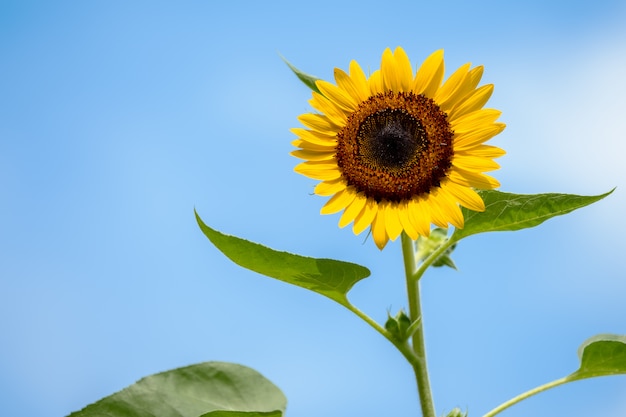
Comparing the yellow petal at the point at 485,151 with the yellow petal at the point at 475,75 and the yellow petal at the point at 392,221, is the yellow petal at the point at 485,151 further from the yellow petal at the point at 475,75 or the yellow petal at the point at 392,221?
the yellow petal at the point at 392,221

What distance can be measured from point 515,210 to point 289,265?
2.42ft

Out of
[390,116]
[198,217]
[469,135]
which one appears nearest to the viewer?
[198,217]

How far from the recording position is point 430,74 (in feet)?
8.36

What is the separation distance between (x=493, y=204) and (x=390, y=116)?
0.57 m

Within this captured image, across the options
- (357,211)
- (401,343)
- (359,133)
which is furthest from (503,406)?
(359,133)

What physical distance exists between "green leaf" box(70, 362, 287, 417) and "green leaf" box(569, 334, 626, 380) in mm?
1059

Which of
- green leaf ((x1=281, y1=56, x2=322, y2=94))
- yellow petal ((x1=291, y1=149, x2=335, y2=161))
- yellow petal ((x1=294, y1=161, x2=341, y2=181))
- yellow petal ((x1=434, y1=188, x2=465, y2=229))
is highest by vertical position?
green leaf ((x1=281, y1=56, x2=322, y2=94))

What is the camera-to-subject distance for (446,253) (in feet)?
9.39

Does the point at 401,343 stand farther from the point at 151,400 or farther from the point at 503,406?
the point at 151,400

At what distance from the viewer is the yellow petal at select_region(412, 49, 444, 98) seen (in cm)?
253

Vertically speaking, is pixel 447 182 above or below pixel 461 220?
above

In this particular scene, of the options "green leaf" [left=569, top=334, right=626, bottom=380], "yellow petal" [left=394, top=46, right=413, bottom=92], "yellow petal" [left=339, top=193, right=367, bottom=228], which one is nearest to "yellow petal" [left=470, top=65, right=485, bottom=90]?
"yellow petal" [left=394, top=46, right=413, bottom=92]

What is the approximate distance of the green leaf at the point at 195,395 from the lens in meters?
2.40

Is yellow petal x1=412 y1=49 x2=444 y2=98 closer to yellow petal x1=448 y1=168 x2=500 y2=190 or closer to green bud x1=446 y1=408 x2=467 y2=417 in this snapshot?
yellow petal x1=448 y1=168 x2=500 y2=190
